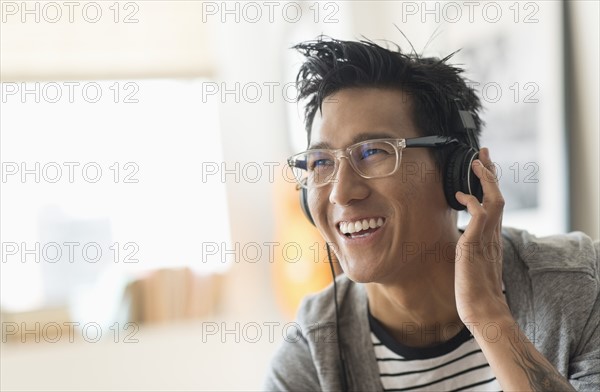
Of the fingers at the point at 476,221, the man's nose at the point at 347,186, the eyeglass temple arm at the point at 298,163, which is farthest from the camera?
the eyeglass temple arm at the point at 298,163

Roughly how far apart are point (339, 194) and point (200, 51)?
9.46 feet

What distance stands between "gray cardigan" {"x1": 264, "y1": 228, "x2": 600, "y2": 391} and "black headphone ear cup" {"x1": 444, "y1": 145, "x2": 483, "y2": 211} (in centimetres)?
17

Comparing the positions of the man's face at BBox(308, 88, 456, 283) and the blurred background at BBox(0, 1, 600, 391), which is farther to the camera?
the blurred background at BBox(0, 1, 600, 391)

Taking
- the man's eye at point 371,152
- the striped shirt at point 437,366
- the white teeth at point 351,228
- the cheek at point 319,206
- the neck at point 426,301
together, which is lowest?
the striped shirt at point 437,366

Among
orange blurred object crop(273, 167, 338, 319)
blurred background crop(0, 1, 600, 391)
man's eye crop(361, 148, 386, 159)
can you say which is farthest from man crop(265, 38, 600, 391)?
blurred background crop(0, 1, 600, 391)

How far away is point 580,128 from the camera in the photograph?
1.71m

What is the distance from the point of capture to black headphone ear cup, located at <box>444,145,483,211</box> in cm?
126

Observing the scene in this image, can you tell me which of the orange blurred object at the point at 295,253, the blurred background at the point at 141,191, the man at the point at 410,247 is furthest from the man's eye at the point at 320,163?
the blurred background at the point at 141,191

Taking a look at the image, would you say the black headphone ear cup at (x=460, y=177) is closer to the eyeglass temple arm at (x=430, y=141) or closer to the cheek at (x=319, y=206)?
the eyeglass temple arm at (x=430, y=141)

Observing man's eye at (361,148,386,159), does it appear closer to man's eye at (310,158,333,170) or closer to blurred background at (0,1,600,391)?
man's eye at (310,158,333,170)

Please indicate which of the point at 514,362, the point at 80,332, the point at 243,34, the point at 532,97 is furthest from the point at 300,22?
the point at 514,362

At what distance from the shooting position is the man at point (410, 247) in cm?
124

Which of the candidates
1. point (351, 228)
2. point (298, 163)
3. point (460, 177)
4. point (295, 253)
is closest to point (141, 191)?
point (295, 253)

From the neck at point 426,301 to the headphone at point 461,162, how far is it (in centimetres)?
14
